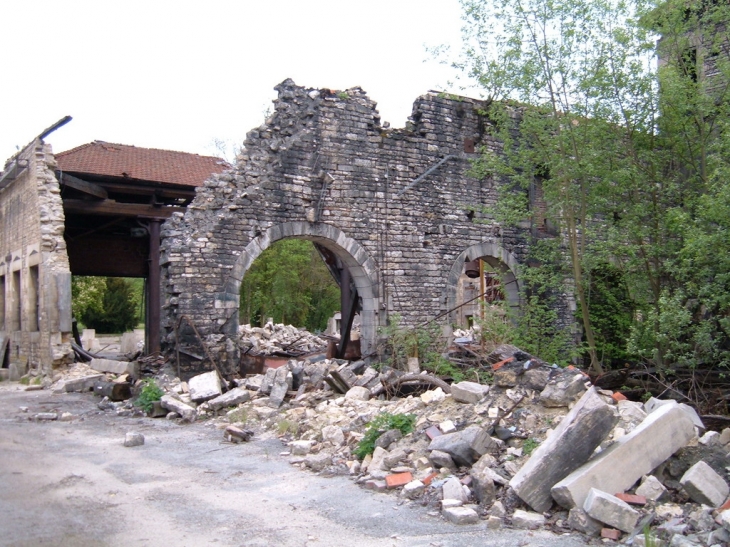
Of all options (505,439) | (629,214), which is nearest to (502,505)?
(505,439)

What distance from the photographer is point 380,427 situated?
6523 mm

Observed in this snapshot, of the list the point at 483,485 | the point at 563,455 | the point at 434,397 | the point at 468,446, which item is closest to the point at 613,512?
the point at 563,455

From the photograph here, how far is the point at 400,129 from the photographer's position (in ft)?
41.2

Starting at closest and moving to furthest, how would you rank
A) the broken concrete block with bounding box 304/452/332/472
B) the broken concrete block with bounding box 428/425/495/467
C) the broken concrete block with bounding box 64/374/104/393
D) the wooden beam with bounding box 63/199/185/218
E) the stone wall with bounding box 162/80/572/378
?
1. the broken concrete block with bounding box 428/425/495/467
2. the broken concrete block with bounding box 304/452/332/472
3. the stone wall with bounding box 162/80/572/378
4. the broken concrete block with bounding box 64/374/104/393
5. the wooden beam with bounding box 63/199/185/218

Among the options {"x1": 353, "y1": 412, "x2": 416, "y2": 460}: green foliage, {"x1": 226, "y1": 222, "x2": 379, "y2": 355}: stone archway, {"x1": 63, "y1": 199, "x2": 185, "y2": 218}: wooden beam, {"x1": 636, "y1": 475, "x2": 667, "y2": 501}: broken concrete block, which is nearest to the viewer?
{"x1": 636, "y1": 475, "x2": 667, "y2": 501}: broken concrete block

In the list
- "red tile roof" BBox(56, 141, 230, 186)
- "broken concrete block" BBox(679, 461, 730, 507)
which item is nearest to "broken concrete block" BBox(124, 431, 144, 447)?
"broken concrete block" BBox(679, 461, 730, 507)

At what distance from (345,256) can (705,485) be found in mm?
8097

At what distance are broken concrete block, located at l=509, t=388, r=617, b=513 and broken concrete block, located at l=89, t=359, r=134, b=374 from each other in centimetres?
929

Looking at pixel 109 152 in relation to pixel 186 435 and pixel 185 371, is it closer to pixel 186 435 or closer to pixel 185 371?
pixel 185 371

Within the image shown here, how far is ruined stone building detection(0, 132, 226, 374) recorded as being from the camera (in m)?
13.9

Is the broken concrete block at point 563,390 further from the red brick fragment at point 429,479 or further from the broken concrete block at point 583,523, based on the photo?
the broken concrete block at point 583,523

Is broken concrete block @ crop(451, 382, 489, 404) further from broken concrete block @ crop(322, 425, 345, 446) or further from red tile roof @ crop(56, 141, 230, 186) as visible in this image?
red tile roof @ crop(56, 141, 230, 186)

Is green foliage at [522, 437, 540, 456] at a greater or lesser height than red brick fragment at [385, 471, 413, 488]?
greater

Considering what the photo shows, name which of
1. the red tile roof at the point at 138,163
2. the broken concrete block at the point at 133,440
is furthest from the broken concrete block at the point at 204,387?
the red tile roof at the point at 138,163
